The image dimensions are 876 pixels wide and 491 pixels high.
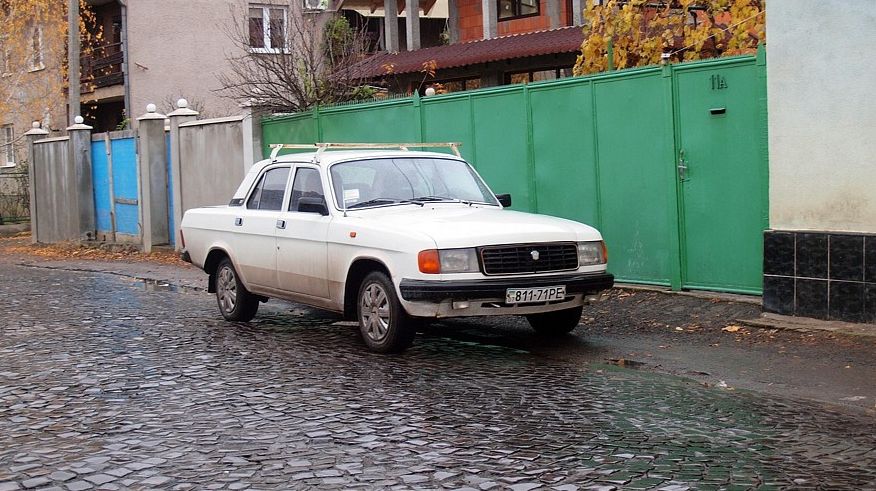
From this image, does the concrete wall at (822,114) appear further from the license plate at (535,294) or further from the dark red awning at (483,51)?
the dark red awning at (483,51)

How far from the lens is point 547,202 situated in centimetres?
1366

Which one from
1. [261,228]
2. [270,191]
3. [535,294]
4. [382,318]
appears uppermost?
[270,191]

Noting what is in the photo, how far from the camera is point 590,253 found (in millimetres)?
9555

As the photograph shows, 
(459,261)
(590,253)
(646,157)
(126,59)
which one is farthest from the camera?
(126,59)

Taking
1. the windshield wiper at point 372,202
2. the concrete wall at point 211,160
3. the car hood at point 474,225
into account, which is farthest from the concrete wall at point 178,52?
the car hood at point 474,225

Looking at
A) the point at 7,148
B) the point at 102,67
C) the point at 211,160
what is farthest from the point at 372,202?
the point at 7,148

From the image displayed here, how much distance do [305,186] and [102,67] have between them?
27.9m

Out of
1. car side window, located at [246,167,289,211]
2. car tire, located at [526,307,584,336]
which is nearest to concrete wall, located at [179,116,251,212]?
car side window, located at [246,167,289,211]

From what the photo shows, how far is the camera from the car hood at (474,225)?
9000mm

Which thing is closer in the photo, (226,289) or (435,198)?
(435,198)

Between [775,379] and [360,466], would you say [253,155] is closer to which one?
[775,379]

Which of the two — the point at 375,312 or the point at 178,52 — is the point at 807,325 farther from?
the point at 178,52

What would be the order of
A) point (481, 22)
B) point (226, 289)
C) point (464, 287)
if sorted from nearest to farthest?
point (464, 287), point (226, 289), point (481, 22)

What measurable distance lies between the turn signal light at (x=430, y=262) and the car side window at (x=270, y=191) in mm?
2566
